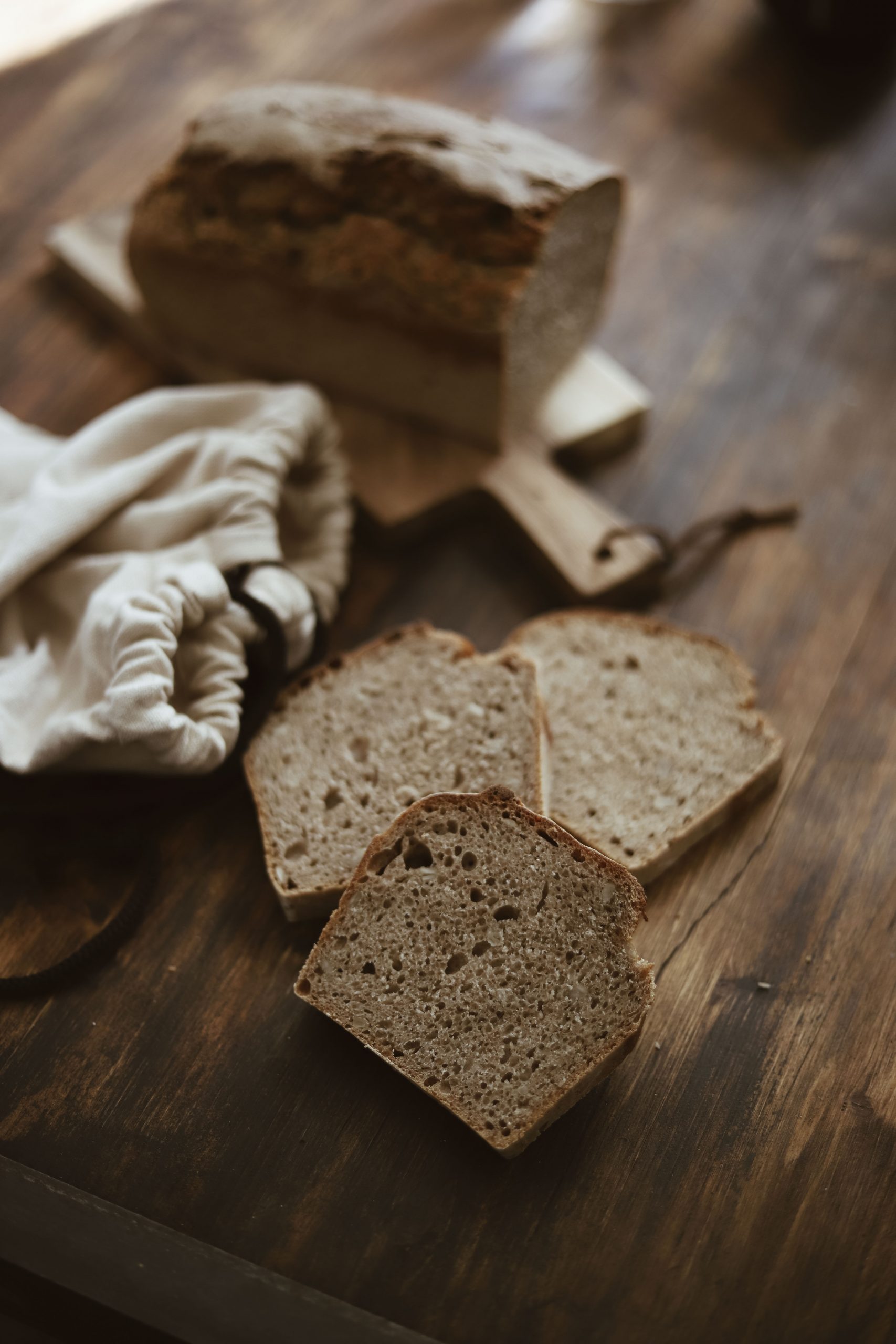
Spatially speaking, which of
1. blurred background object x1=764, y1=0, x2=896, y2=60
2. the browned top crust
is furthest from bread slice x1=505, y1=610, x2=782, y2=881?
blurred background object x1=764, y1=0, x2=896, y2=60

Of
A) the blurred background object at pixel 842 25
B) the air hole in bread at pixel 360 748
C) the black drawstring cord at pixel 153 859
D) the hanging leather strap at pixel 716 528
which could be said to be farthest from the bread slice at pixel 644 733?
the blurred background object at pixel 842 25

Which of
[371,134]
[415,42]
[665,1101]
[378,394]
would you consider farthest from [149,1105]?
[415,42]

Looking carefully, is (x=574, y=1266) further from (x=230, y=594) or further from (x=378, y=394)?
(x=378, y=394)

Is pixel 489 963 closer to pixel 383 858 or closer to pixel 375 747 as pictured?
pixel 383 858

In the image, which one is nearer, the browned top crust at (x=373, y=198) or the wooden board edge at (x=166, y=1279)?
the wooden board edge at (x=166, y=1279)

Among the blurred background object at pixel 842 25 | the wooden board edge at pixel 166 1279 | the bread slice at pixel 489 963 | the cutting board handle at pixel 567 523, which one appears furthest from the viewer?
the blurred background object at pixel 842 25

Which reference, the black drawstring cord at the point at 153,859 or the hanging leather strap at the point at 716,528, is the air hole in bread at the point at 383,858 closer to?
the black drawstring cord at the point at 153,859

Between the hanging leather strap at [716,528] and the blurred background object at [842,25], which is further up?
the blurred background object at [842,25]
